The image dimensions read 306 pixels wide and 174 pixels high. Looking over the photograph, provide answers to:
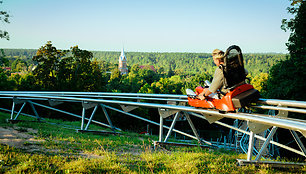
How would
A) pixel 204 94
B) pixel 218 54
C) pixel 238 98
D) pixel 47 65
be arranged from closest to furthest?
pixel 238 98 < pixel 218 54 < pixel 204 94 < pixel 47 65

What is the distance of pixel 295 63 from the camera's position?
18.8 metres

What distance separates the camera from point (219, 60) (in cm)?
502

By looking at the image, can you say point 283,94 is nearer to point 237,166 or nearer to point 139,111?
point 237,166

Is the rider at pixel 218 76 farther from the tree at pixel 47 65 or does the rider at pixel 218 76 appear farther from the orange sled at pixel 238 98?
the tree at pixel 47 65

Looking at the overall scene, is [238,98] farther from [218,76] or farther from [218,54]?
[218,54]

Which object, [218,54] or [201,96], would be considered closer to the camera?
[218,54]

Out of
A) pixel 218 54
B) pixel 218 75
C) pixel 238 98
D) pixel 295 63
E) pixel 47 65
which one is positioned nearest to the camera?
pixel 238 98

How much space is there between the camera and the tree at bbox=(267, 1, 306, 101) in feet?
62.4

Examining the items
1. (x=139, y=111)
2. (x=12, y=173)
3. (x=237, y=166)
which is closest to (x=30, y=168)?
(x=12, y=173)

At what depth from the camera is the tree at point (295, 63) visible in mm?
19031

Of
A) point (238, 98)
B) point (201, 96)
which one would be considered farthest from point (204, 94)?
point (238, 98)

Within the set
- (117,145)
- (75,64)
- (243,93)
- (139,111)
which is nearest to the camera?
(243,93)

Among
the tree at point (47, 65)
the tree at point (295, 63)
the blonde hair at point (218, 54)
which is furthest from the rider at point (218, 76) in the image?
the tree at point (47, 65)

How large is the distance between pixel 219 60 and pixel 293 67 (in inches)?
715
